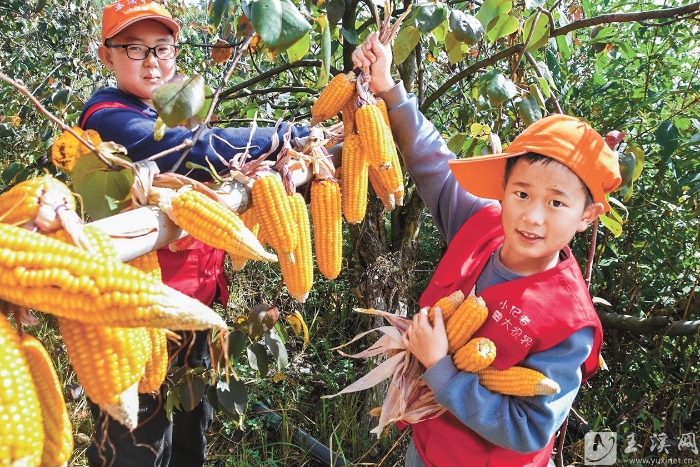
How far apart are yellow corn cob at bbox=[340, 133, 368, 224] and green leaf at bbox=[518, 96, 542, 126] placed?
25.3 inches

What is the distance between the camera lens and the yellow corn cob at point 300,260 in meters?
1.47

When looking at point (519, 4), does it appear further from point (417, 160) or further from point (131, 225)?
point (131, 225)

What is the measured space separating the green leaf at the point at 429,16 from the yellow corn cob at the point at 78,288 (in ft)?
4.16

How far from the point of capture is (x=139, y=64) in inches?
78.5

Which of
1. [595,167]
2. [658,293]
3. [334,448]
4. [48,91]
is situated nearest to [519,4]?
[595,167]

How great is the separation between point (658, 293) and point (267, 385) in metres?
2.47

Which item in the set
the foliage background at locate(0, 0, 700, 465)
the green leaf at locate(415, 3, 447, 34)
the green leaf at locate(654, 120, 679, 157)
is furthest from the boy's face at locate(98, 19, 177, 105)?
the green leaf at locate(654, 120, 679, 157)

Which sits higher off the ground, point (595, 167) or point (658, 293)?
point (595, 167)

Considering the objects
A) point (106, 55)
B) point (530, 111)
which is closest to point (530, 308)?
point (530, 111)

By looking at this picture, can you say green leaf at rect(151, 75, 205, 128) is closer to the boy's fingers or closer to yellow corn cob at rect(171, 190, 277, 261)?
yellow corn cob at rect(171, 190, 277, 261)

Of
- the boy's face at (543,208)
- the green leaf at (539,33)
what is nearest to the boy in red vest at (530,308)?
the boy's face at (543,208)

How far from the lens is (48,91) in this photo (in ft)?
13.7

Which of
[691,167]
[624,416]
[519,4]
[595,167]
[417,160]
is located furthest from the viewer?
[624,416]

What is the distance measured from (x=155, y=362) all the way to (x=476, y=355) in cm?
84
